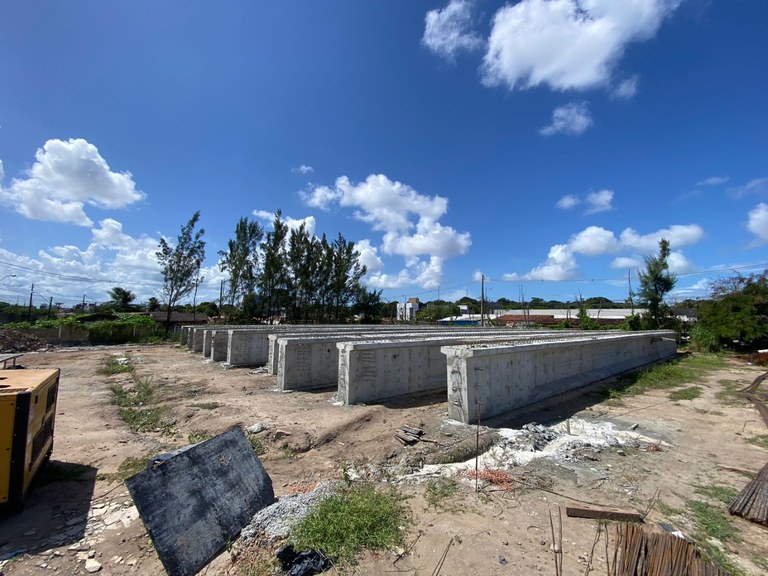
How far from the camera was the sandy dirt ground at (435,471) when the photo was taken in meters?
3.16

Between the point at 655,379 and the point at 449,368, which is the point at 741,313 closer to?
the point at 655,379

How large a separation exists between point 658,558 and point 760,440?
5792 mm

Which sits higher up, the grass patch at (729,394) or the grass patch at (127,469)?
the grass patch at (127,469)

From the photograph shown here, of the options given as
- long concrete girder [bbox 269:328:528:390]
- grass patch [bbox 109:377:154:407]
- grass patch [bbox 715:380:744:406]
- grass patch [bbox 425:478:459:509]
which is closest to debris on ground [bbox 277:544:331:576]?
grass patch [bbox 425:478:459:509]

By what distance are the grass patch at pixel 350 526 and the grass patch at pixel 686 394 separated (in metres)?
9.69

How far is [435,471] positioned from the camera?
A: 4.87m

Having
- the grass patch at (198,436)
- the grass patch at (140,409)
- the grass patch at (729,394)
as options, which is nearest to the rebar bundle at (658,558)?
the grass patch at (198,436)

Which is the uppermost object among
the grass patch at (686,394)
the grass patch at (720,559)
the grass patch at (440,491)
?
the grass patch at (440,491)

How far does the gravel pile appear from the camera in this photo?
3389 mm

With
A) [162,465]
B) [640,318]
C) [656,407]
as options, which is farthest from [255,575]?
[640,318]

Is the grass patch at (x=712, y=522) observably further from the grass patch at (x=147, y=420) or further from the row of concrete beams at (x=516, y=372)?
the grass patch at (x=147, y=420)

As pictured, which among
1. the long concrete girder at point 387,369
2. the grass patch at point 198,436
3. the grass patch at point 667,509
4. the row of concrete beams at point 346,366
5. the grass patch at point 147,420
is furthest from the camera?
the row of concrete beams at point 346,366

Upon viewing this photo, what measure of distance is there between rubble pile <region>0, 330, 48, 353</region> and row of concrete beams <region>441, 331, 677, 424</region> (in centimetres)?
2593

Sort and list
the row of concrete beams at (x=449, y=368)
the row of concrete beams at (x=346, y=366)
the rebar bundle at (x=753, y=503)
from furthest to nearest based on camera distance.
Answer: the row of concrete beams at (x=346, y=366)
the row of concrete beams at (x=449, y=368)
the rebar bundle at (x=753, y=503)
